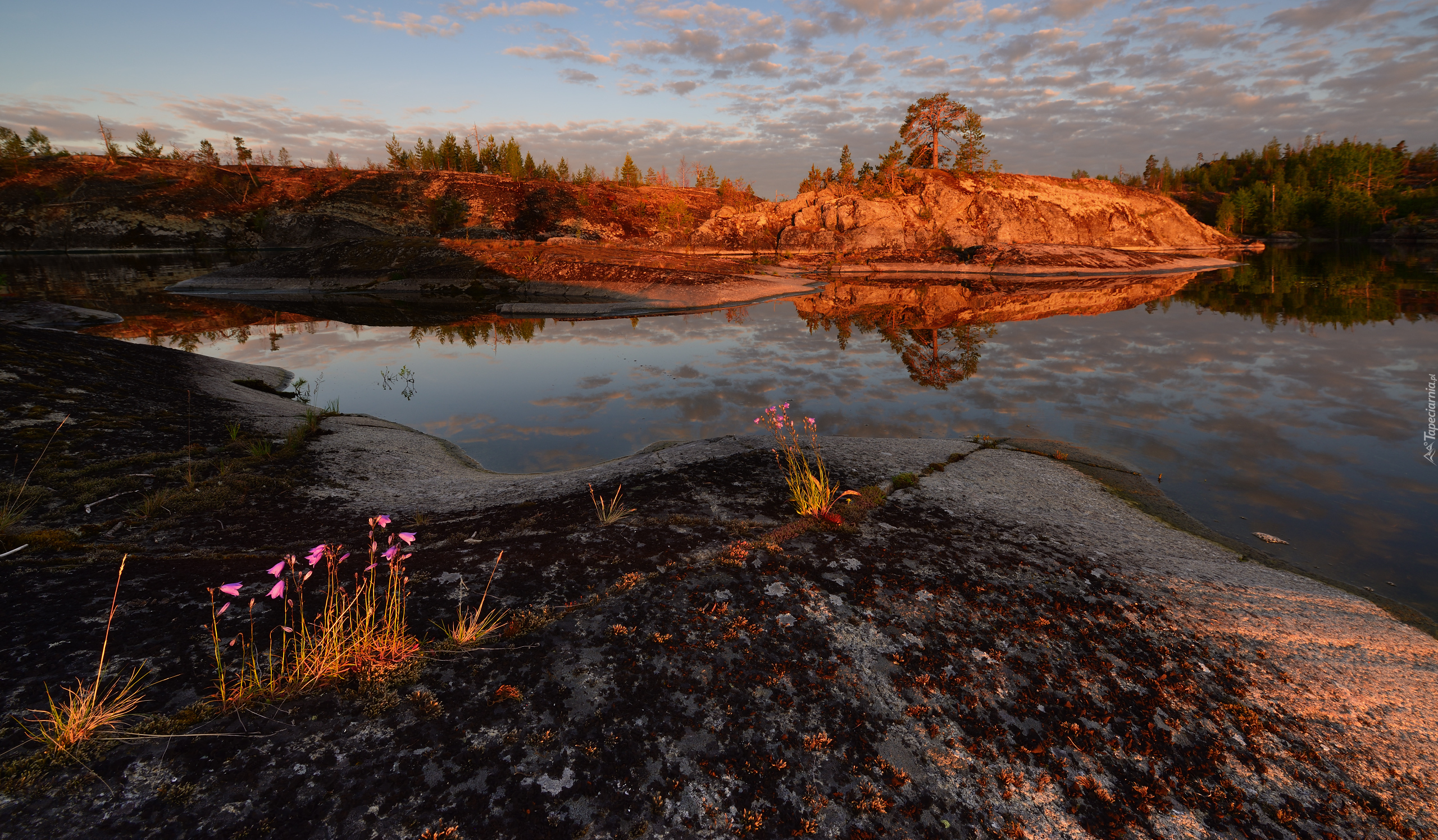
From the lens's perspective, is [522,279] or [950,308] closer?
[950,308]

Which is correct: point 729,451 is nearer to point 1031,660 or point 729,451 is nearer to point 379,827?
point 1031,660

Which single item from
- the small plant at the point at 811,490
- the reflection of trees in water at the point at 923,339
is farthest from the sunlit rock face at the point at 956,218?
the small plant at the point at 811,490

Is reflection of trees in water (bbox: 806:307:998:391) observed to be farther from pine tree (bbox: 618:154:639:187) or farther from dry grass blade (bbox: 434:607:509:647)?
pine tree (bbox: 618:154:639:187)

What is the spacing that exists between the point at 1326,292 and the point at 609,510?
49468 millimetres

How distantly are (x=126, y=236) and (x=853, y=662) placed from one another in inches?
5096

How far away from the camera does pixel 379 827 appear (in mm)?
2658

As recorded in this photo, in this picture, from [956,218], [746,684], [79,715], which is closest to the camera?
[79,715]

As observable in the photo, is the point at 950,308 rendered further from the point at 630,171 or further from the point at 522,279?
the point at 630,171

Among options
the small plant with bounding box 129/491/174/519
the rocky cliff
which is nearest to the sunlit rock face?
the rocky cliff

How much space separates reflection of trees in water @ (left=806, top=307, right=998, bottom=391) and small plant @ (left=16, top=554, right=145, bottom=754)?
16.1 metres

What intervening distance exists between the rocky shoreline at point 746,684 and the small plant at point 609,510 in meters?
0.16

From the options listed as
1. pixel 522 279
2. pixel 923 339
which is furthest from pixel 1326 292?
pixel 522 279

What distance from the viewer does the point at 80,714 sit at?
286cm

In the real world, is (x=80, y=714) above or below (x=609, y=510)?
above
